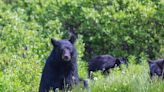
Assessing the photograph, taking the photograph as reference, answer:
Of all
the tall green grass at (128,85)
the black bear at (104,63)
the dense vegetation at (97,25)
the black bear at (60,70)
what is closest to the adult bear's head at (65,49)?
the black bear at (60,70)

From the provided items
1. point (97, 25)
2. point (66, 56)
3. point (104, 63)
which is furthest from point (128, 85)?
point (97, 25)

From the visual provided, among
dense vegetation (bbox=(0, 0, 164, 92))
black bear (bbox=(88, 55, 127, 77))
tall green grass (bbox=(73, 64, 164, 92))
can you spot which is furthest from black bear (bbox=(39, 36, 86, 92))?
dense vegetation (bbox=(0, 0, 164, 92))

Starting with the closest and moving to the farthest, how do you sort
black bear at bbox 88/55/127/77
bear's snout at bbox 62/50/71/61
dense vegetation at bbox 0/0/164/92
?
bear's snout at bbox 62/50/71/61 → black bear at bbox 88/55/127/77 → dense vegetation at bbox 0/0/164/92

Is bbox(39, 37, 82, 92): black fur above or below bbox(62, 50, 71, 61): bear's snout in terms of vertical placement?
below

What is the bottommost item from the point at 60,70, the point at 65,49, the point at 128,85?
the point at 60,70

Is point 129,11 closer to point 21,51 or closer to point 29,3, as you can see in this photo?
point 29,3

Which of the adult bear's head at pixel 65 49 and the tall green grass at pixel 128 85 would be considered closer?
the tall green grass at pixel 128 85

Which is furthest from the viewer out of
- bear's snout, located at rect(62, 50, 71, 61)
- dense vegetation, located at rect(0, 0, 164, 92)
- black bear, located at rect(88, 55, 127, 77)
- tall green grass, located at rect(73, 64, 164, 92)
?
dense vegetation, located at rect(0, 0, 164, 92)

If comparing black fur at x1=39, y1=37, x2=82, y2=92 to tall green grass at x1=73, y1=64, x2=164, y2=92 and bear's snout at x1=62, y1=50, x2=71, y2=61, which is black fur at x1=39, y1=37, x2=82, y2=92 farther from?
tall green grass at x1=73, y1=64, x2=164, y2=92

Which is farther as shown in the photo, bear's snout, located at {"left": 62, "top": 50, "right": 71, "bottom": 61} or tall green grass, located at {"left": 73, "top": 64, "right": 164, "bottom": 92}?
bear's snout, located at {"left": 62, "top": 50, "right": 71, "bottom": 61}

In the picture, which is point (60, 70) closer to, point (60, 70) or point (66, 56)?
point (60, 70)

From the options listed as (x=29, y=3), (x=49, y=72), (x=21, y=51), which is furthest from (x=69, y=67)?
(x=29, y=3)

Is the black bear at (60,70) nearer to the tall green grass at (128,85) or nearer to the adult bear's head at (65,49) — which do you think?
the adult bear's head at (65,49)

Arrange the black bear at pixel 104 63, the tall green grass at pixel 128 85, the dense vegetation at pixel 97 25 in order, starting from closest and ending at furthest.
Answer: the tall green grass at pixel 128 85
the black bear at pixel 104 63
the dense vegetation at pixel 97 25
